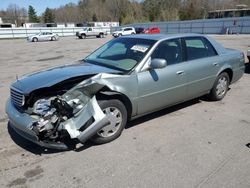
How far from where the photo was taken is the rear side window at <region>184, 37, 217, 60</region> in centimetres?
496

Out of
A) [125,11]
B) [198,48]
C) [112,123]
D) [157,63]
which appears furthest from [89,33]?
[125,11]

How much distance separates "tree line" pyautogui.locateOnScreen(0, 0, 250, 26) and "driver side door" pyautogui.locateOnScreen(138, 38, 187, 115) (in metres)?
67.8

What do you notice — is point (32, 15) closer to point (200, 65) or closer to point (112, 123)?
point (200, 65)

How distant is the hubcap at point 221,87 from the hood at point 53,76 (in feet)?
9.33

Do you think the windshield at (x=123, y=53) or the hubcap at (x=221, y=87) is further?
the hubcap at (x=221, y=87)

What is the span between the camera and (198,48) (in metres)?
5.23

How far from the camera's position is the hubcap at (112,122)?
3.78 m

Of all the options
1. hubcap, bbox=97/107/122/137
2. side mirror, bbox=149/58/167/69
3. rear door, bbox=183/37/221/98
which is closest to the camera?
hubcap, bbox=97/107/122/137

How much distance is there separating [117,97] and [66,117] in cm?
84

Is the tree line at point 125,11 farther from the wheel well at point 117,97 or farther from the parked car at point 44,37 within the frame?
the wheel well at point 117,97

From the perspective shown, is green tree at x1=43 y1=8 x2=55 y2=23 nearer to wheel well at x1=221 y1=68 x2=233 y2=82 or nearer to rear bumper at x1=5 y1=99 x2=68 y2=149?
wheel well at x1=221 y1=68 x2=233 y2=82

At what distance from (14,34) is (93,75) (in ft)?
150

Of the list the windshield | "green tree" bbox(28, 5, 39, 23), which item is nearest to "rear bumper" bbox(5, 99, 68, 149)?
the windshield

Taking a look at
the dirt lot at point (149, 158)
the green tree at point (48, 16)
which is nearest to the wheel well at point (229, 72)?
the dirt lot at point (149, 158)
